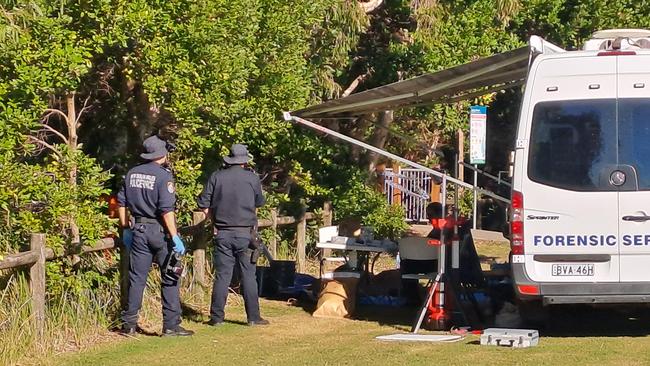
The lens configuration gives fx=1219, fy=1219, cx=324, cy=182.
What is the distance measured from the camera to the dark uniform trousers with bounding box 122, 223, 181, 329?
36.9 feet

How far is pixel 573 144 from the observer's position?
10.8 metres

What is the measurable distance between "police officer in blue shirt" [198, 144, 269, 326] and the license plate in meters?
3.16

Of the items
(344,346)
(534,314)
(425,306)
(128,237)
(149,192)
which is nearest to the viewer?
(344,346)

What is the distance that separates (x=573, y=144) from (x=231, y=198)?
138 inches

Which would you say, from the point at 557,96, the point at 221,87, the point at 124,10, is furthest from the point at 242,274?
the point at 557,96

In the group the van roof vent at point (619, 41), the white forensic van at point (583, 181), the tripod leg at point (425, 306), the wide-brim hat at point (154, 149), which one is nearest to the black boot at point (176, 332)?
the wide-brim hat at point (154, 149)

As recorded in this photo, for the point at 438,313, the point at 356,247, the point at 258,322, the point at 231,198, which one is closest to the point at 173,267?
the point at 231,198

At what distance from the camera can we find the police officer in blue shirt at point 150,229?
36.9 feet

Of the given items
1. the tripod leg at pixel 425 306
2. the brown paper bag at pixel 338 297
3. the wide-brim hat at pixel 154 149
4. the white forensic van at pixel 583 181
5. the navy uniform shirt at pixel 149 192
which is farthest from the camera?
the brown paper bag at pixel 338 297

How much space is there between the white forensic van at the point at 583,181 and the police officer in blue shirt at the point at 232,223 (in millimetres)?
2862

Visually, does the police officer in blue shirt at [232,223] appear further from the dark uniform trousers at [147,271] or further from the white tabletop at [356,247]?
the white tabletop at [356,247]

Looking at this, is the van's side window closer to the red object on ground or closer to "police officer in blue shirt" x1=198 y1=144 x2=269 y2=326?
the red object on ground

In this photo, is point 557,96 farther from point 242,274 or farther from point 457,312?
point 242,274

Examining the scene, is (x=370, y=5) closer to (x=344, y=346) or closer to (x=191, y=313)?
(x=191, y=313)
